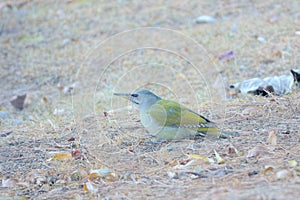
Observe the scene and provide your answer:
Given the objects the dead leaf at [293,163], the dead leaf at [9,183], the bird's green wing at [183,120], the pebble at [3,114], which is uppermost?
the bird's green wing at [183,120]

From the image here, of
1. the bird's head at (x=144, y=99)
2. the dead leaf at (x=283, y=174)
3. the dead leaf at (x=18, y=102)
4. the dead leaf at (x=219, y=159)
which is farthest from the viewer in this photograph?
the dead leaf at (x=18, y=102)

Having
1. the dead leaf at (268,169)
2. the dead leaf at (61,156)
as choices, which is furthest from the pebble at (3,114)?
the dead leaf at (268,169)

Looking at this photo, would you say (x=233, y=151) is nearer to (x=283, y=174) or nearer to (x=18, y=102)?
(x=283, y=174)

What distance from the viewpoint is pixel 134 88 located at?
25.4 ft

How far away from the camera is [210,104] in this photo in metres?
6.25

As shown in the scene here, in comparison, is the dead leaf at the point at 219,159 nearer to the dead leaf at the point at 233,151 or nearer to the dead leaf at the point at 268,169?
the dead leaf at the point at 233,151

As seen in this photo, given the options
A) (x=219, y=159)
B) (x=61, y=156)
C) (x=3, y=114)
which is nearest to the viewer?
(x=219, y=159)

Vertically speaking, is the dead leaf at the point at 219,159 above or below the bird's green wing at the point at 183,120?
below

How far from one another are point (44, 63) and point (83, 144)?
14.1ft

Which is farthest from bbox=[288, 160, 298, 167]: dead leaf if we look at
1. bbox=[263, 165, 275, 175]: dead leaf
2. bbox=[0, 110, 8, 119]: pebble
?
bbox=[0, 110, 8, 119]: pebble

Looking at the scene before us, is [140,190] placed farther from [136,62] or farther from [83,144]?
[136,62]

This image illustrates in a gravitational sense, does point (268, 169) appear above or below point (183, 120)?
below

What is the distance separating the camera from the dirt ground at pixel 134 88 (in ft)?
13.8

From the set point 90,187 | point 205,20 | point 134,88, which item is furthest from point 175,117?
point 205,20
